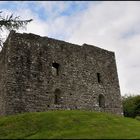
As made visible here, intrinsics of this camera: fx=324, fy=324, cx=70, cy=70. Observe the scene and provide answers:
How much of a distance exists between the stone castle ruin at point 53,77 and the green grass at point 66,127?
14.0ft

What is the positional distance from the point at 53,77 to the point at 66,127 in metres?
9.22

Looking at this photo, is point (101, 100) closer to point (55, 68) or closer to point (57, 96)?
point (57, 96)

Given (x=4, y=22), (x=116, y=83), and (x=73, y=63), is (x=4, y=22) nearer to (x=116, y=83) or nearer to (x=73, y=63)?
(x=73, y=63)

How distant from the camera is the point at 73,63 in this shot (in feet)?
102

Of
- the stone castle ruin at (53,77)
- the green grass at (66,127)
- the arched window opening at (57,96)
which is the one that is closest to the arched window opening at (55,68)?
the stone castle ruin at (53,77)

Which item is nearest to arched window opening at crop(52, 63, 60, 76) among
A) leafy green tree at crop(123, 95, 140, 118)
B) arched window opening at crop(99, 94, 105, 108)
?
arched window opening at crop(99, 94, 105, 108)

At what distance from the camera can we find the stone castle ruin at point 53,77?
26578mm

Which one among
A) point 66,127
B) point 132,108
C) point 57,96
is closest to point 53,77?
point 57,96

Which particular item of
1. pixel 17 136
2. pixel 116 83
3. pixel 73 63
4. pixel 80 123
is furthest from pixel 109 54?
pixel 17 136

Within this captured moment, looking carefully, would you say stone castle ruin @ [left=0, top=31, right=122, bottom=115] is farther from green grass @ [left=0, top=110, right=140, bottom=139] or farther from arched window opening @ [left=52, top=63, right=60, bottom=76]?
green grass @ [left=0, top=110, right=140, bottom=139]

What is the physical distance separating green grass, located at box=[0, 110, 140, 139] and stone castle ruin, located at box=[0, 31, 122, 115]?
14.0 feet

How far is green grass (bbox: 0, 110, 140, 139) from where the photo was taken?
17953mm

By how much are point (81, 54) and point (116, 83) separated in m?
5.24

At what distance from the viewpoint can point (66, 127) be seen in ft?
66.4
